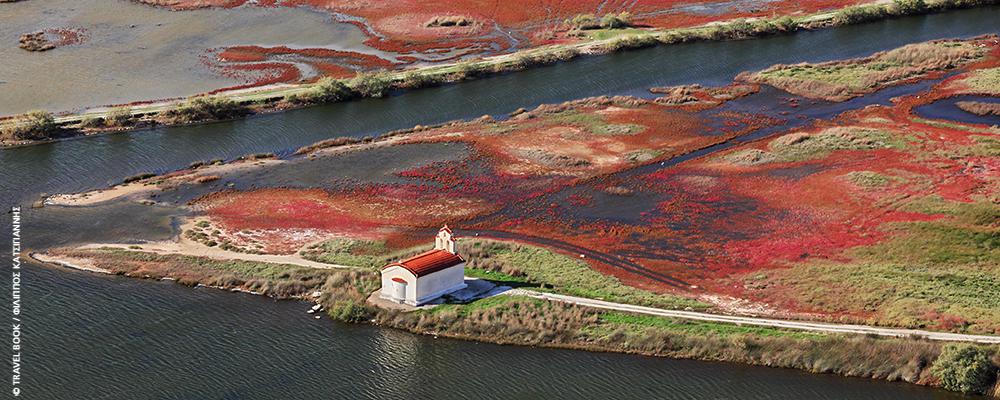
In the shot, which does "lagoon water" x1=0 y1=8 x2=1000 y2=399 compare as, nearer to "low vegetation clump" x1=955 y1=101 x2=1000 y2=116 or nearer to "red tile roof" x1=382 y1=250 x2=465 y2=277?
"red tile roof" x1=382 y1=250 x2=465 y2=277

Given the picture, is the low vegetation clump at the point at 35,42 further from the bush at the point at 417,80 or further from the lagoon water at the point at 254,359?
the lagoon water at the point at 254,359

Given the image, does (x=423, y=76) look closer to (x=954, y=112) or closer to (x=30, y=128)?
(x=30, y=128)

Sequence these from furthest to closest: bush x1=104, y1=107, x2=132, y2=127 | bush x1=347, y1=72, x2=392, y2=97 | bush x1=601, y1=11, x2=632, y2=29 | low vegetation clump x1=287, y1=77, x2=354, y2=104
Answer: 1. bush x1=601, y1=11, x2=632, y2=29
2. bush x1=347, y1=72, x2=392, y2=97
3. low vegetation clump x1=287, y1=77, x2=354, y2=104
4. bush x1=104, y1=107, x2=132, y2=127

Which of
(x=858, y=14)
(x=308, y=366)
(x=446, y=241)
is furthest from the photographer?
(x=858, y=14)

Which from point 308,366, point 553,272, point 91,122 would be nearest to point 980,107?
point 553,272

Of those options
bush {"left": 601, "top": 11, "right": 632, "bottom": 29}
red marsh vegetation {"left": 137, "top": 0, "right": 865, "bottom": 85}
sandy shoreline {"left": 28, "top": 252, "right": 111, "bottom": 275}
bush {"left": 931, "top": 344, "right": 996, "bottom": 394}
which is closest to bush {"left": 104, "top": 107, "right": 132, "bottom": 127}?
red marsh vegetation {"left": 137, "top": 0, "right": 865, "bottom": 85}

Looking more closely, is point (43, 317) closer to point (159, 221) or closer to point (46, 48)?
point (159, 221)
